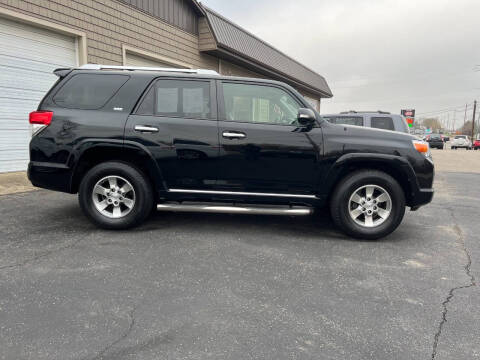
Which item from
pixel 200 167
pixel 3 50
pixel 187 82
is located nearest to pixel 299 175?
pixel 200 167

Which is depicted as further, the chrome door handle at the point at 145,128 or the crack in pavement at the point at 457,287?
the chrome door handle at the point at 145,128

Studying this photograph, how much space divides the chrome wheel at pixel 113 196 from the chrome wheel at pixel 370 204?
2.77m

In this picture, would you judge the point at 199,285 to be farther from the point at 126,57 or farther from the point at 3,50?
the point at 126,57

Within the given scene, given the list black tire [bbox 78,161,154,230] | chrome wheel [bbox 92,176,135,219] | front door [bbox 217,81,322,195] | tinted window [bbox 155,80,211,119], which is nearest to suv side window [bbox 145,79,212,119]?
tinted window [bbox 155,80,211,119]

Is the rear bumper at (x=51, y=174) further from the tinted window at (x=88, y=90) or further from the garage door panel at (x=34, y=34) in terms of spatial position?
the garage door panel at (x=34, y=34)

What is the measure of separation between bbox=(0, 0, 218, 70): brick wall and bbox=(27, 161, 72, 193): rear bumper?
4.71 metres

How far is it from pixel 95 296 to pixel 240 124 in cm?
248

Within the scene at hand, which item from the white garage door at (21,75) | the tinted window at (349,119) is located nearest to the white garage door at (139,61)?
the white garage door at (21,75)

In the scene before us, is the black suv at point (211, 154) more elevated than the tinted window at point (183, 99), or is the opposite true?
the tinted window at point (183, 99)

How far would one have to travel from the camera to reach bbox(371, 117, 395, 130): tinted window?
8172 millimetres

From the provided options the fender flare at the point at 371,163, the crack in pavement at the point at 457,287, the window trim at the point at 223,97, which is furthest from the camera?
the window trim at the point at 223,97

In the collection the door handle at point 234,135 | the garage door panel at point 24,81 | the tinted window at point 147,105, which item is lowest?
the door handle at point 234,135

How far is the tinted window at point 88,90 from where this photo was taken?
14.0ft

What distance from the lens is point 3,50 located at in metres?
7.12
